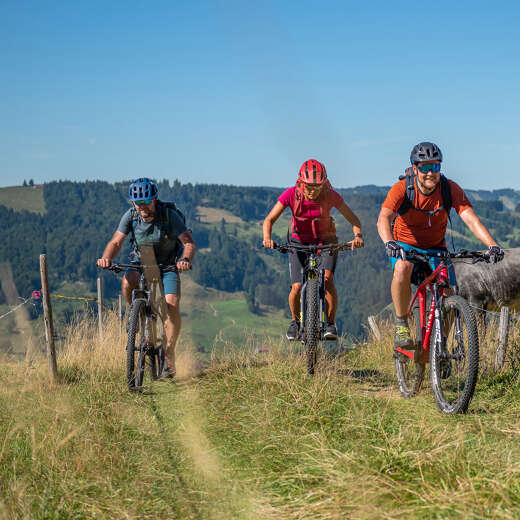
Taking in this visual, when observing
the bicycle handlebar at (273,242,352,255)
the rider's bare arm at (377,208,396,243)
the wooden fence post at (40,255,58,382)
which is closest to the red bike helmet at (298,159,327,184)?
the bicycle handlebar at (273,242,352,255)

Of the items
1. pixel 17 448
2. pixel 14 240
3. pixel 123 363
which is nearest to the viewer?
pixel 17 448

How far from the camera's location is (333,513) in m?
3.02

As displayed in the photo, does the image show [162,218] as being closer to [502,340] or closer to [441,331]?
[441,331]

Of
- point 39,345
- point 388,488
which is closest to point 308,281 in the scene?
point 388,488

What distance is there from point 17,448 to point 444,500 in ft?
10.2

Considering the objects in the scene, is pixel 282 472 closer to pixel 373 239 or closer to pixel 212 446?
pixel 212 446

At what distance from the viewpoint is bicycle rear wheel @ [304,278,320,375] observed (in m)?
6.34

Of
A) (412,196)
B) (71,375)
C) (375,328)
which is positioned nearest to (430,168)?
(412,196)

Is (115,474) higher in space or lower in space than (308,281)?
lower

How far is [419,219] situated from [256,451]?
276 cm

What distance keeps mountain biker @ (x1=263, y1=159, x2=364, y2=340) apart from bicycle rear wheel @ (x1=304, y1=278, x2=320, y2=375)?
170 mm

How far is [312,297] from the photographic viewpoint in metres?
6.46

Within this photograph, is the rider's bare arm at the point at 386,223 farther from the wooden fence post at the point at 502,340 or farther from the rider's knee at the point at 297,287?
the wooden fence post at the point at 502,340

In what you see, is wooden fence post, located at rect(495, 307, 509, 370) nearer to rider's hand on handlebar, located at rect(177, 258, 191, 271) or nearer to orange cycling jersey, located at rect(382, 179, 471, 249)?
orange cycling jersey, located at rect(382, 179, 471, 249)
